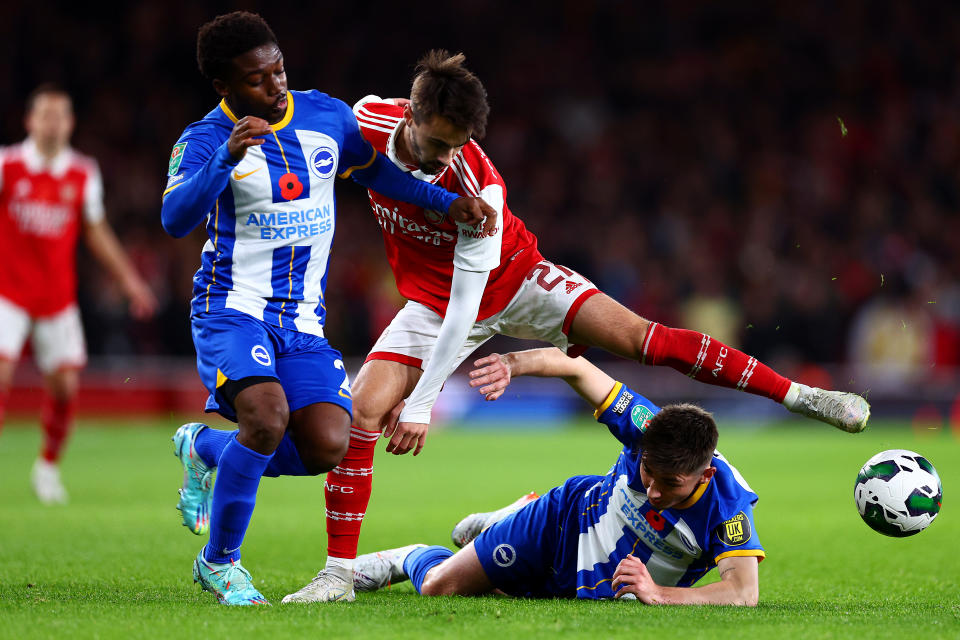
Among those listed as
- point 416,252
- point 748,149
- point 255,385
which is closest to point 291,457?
point 255,385

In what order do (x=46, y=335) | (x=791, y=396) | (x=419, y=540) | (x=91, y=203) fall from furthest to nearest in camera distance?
(x=91, y=203)
(x=46, y=335)
(x=419, y=540)
(x=791, y=396)

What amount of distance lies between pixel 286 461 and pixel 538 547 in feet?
3.58

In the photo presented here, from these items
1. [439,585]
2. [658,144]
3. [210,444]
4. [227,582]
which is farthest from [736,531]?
[658,144]

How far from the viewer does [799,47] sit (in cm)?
1977

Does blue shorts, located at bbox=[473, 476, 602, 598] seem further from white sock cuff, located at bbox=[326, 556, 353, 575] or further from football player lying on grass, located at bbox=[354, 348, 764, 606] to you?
white sock cuff, located at bbox=[326, 556, 353, 575]

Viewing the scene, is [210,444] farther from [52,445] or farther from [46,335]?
[46,335]

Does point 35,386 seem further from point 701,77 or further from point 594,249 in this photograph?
point 701,77

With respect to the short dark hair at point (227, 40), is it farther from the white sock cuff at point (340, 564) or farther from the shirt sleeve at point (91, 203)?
the shirt sleeve at point (91, 203)

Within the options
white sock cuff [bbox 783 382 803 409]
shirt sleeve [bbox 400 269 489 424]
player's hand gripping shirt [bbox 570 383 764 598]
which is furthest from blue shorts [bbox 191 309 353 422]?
white sock cuff [bbox 783 382 803 409]

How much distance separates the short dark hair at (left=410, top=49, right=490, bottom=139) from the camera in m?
4.57

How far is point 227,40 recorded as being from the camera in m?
4.37

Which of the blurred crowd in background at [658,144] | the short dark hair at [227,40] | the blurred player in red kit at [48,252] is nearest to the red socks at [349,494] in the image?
the short dark hair at [227,40]

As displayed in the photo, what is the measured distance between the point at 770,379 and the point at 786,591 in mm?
925

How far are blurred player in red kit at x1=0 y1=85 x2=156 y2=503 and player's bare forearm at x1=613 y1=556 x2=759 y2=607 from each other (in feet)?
17.2
